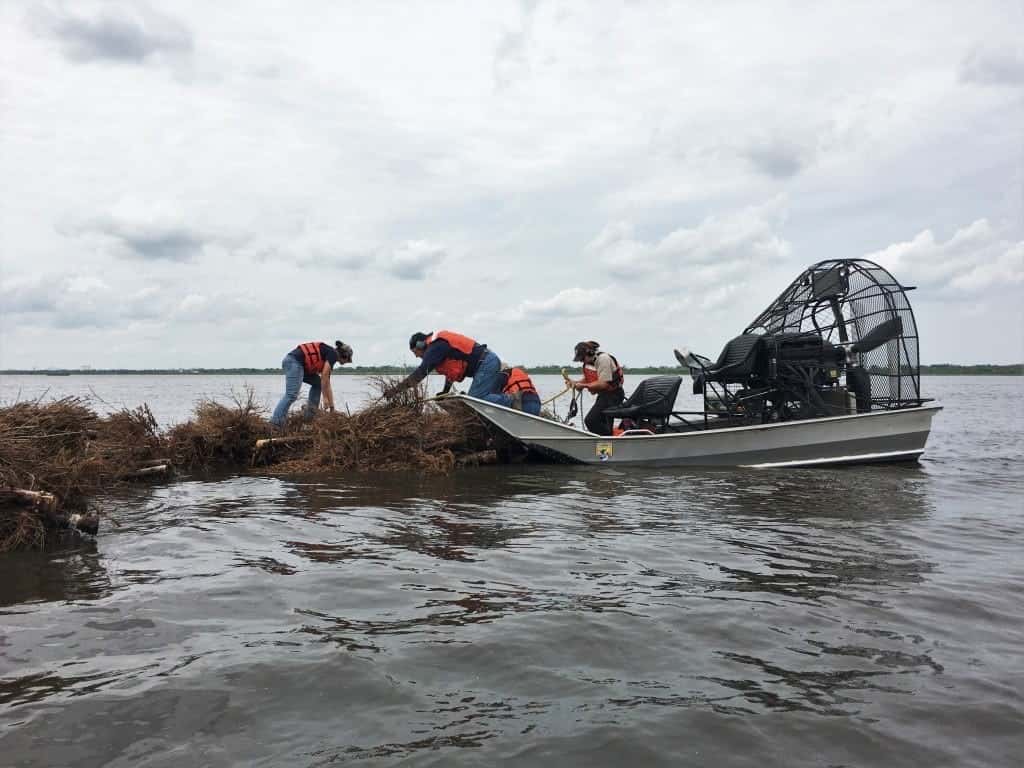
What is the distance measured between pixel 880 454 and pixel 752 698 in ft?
33.5

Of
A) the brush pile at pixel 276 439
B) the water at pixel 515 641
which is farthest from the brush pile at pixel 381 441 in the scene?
the water at pixel 515 641

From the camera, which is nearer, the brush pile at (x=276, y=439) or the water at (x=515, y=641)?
the water at (x=515, y=641)

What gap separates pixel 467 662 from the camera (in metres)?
3.80

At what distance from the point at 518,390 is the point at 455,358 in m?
1.46

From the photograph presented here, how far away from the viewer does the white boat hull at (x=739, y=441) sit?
11617 mm

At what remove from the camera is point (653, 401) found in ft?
39.3

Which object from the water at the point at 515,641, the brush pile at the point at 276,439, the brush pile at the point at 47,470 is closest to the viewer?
the water at the point at 515,641

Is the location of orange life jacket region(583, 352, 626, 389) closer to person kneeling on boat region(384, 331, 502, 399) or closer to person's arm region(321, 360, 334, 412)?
person kneeling on boat region(384, 331, 502, 399)

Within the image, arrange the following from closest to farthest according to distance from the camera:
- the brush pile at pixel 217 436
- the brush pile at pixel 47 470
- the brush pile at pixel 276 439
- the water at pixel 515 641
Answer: the water at pixel 515 641 < the brush pile at pixel 47 470 < the brush pile at pixel 276 439 < the brush pile at pixel 217 436

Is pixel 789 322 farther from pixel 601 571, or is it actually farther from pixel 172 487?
pixel 172 487

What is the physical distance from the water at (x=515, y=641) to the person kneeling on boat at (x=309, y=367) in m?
4.43

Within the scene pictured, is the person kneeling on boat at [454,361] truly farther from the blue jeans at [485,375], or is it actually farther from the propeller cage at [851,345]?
the propeller cage at [851,345]

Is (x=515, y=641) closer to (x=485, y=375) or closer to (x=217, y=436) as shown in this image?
(x=485, y=375)

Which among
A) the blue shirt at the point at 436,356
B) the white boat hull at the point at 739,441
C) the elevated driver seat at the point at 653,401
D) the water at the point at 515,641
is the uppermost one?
the blue shirt at the point at 436,356
